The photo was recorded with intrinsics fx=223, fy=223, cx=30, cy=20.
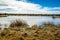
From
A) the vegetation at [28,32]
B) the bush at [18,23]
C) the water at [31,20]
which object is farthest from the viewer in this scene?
the water at [31,20]

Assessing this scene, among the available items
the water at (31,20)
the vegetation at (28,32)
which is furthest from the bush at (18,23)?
the water at (31,20)

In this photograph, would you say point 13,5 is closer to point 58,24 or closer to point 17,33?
point 17,33

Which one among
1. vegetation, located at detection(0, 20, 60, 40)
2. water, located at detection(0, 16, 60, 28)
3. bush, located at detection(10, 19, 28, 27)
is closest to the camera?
vegetation, located at detection(0, 20, 60, 40)

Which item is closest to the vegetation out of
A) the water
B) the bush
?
the bush

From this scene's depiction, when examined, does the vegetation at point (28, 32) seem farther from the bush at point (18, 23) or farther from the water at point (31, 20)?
the water at point (31, 20)

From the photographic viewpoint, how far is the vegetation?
275 inches

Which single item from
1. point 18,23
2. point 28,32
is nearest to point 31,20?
point 18,23

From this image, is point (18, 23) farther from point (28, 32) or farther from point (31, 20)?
A: point (28, 32)

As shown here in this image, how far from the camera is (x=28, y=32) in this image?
24.0 feet

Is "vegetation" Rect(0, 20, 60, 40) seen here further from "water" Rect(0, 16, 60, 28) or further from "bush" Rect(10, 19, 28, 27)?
"water" Rect(0, 16, 60, 28)

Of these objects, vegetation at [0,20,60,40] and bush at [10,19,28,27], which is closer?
vegetation at [0,20,60,40]

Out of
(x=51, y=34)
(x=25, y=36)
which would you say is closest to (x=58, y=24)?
(x=51, y=34)

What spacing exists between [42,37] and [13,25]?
1.22m

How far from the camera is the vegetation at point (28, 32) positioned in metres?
6.97
